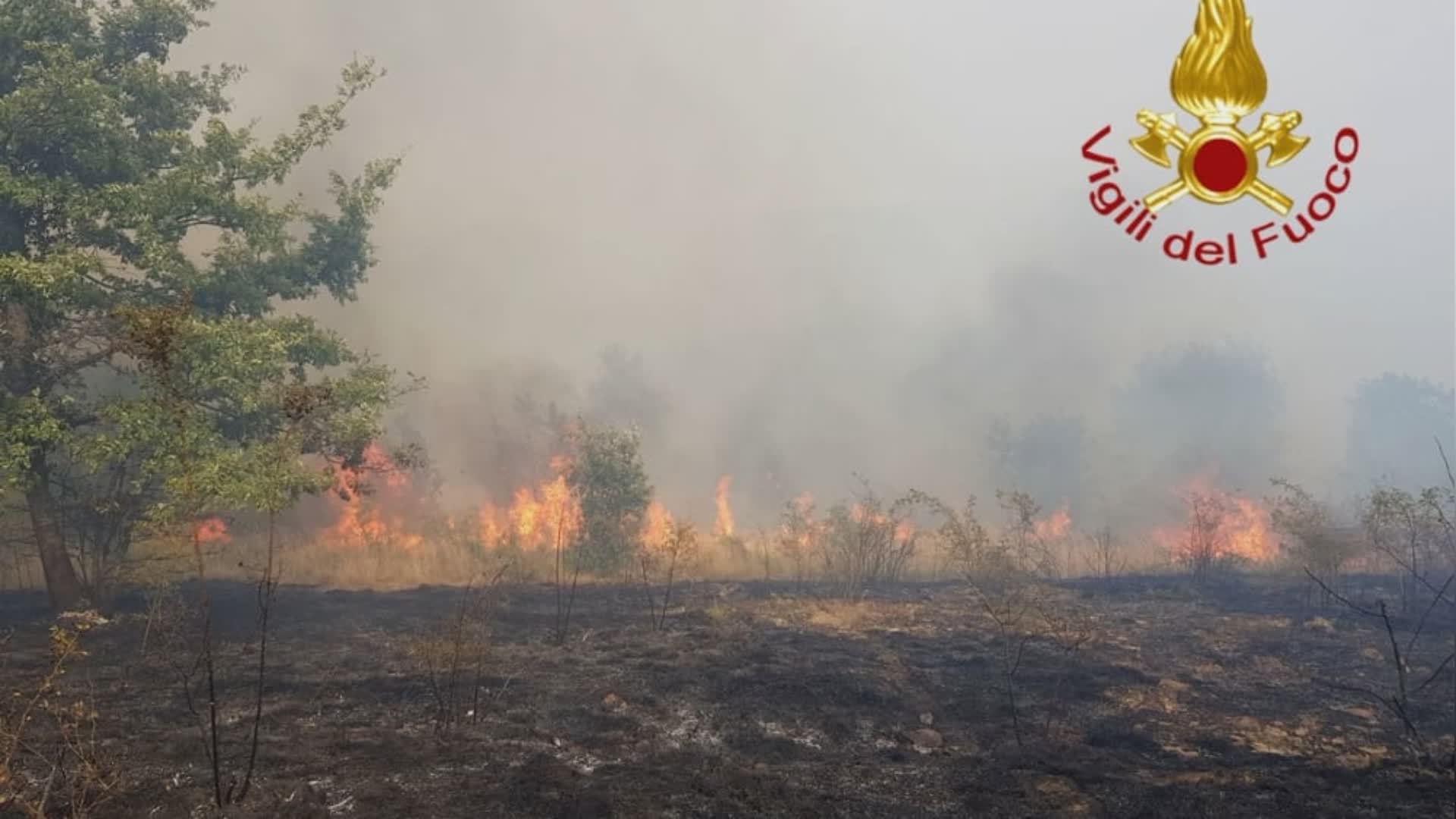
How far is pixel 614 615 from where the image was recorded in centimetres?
1841

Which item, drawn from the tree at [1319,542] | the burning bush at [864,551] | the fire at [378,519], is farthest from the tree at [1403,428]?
the fire at [378,519]

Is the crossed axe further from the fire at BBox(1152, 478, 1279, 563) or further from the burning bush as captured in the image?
the fire at BBox(1152, 478, 1279, 563)

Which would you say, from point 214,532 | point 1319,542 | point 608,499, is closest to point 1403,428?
point 1319,542

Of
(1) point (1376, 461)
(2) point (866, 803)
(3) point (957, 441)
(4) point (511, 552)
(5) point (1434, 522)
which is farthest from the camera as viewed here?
(3) point (957, 441)

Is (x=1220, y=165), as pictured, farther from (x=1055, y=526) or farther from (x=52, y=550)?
(x=1055, y=526)

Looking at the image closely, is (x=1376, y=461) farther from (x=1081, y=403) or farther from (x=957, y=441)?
(x=957, y=441)

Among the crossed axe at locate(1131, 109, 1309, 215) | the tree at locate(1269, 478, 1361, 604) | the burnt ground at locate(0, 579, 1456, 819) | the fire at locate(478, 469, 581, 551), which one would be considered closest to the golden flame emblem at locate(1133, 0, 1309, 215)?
the crossed axe at locate(1131, 109, 1309, 215)

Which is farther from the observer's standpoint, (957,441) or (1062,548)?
(957,441)

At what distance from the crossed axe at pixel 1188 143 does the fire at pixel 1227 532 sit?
1537cm

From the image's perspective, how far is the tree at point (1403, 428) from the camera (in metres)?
47.8

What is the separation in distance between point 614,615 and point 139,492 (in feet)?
33.5

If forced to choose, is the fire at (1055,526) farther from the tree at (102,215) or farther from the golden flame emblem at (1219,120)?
the tree at (102,215)

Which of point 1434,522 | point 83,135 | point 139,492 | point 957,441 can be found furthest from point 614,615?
point 957,441

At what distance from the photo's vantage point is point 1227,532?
29.1 meters
